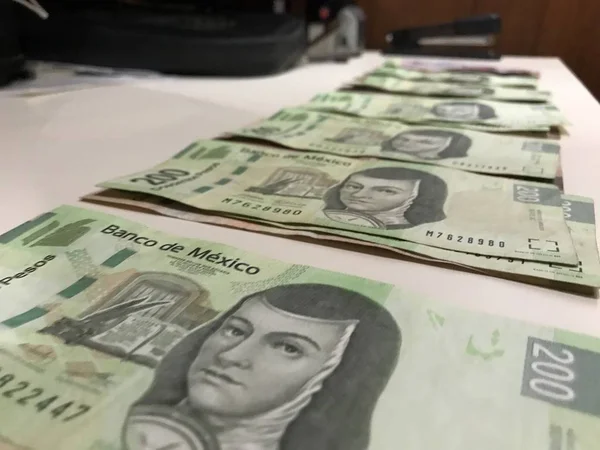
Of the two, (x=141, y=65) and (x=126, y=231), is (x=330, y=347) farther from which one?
(x=141, y=65)

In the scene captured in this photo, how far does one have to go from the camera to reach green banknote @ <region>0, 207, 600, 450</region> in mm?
248

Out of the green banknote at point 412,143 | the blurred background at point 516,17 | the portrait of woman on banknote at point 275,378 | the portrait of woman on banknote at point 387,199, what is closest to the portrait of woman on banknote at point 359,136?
the green banknote at point 412,143

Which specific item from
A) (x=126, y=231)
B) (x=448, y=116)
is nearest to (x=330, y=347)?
(x=126, y=231)

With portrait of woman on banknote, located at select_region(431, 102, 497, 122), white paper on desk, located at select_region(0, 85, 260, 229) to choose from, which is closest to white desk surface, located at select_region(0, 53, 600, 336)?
white paper on desk, located at select_region(0, 85, 260, 229)

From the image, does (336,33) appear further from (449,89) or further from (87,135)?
(87,135)

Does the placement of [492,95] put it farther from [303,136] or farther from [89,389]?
[89,389]

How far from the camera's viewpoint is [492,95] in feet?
2.84

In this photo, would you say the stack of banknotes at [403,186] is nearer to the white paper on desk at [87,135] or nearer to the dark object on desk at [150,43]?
the white paper on desk at [87,135]

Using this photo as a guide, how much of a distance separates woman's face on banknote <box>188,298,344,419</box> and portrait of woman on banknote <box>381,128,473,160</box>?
1.09 feet

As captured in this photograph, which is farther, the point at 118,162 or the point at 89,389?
the point at 118,162

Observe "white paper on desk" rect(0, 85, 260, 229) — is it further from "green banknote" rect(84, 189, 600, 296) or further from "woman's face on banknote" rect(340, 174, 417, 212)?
"woman's face on banknote" rect(340, 174, 417, 212)

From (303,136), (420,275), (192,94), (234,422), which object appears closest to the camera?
(234,422)

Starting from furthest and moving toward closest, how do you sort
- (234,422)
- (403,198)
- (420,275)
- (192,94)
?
1. (192,94)
2. (403,198)
3. (420,275)
4. (234,422)

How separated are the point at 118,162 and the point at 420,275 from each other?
334 mm
